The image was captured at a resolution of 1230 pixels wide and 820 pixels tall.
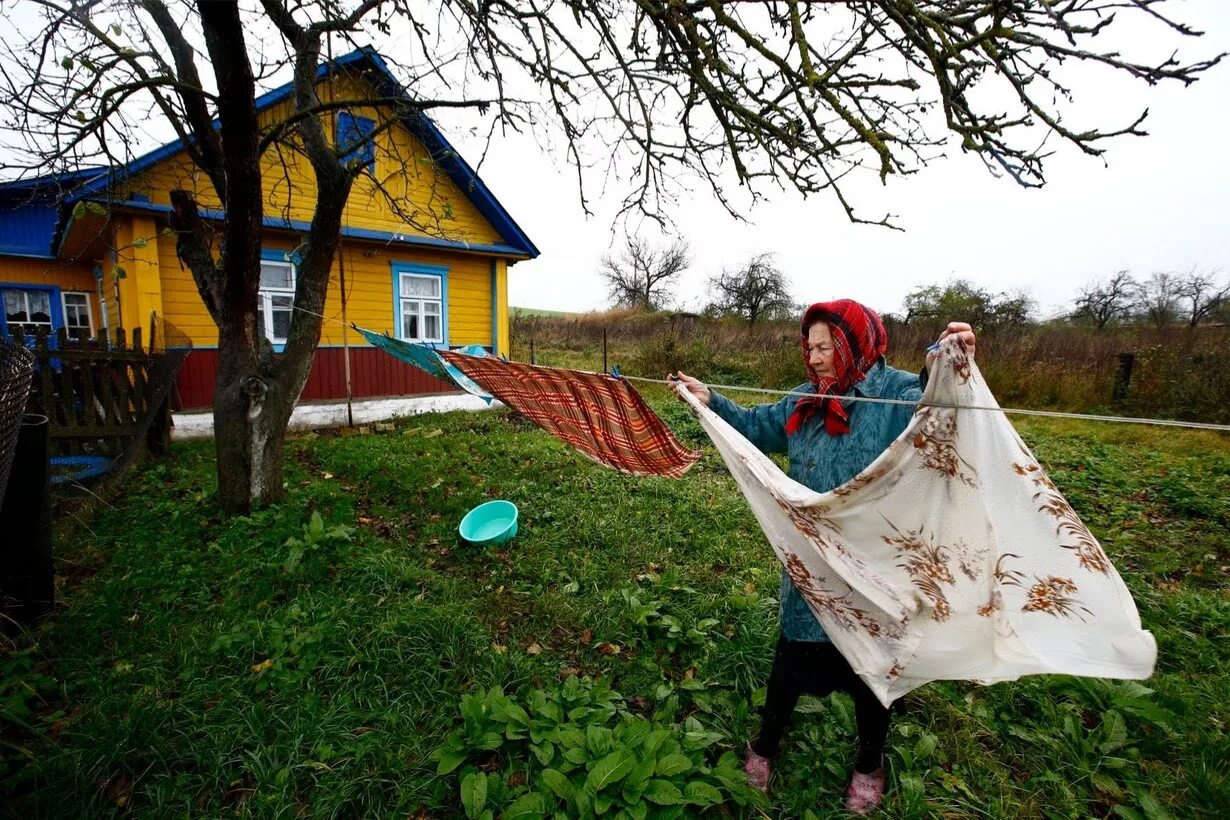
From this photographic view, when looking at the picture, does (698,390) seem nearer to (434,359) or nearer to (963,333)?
(963,333)

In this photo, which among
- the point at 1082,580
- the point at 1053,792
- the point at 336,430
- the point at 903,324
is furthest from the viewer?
the point at 903,324

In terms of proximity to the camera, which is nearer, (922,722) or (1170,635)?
(922,722)

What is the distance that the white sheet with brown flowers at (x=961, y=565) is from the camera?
1.44m

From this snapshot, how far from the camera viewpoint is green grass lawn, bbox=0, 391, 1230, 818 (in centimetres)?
183

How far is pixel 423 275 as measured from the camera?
9.28m

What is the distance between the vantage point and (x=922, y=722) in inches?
89.7

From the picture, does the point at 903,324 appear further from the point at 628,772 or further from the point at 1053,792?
the point at 628,772

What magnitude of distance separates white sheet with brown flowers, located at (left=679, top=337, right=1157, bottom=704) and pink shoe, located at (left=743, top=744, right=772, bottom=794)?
0.65 meters

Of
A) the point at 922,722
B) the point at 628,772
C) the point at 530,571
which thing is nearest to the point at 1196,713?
the point at 922,722

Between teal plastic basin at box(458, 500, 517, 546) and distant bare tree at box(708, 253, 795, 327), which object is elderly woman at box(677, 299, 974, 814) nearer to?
teal plastic basin at box(458, 500, 517, 546)

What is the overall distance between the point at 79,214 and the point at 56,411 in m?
2.69

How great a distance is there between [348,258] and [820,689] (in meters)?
9.19

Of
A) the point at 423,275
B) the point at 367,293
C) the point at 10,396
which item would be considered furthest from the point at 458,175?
the point at 10,396

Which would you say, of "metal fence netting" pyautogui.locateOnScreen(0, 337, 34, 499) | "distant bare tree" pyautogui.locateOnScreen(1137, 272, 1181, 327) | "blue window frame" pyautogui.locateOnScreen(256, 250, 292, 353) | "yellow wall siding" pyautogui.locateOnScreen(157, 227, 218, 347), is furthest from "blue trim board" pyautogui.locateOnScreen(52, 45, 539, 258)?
"distant bare tree" pyautogui.locateOnScreen(1137, 272, 1181, 327)
